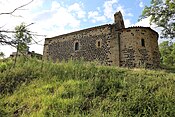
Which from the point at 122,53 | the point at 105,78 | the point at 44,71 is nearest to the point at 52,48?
the point at 122,53

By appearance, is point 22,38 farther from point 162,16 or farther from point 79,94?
point 162,16

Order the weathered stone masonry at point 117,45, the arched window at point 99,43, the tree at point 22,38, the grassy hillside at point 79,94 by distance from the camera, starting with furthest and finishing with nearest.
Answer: the arched window at point 99,43, the weathered stone masonry at point 117,45, the grassy hillside at point 79,94, the tree at point 22,38

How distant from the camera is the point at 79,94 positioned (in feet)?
29.6

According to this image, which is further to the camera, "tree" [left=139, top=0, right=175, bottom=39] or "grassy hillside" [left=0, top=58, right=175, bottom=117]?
"tree" [left=139, top=0, right=175, bottom=39]

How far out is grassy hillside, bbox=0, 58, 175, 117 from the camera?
7614mm

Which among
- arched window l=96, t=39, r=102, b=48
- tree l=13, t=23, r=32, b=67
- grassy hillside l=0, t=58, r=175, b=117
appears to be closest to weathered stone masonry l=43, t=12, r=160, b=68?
arched window l=96, t=39, r=102, b=48

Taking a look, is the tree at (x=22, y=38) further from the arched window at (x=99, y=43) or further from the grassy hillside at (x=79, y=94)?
the arched window at (x=99, y=43)

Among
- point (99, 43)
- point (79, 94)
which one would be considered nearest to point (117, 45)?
point (99, 43)

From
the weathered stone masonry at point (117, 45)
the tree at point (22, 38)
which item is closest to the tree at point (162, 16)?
the weathered stone masonry at point (117, 45)

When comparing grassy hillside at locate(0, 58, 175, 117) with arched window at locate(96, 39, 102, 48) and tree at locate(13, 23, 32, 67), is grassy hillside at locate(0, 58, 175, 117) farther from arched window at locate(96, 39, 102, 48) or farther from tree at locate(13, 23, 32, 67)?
arched window at locate(96, 39, 102, 48)

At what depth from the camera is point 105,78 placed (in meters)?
10.9

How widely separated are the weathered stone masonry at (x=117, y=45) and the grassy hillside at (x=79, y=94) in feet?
34.8

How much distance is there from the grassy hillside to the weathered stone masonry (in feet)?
34.8

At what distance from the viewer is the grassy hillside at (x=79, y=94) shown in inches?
300
